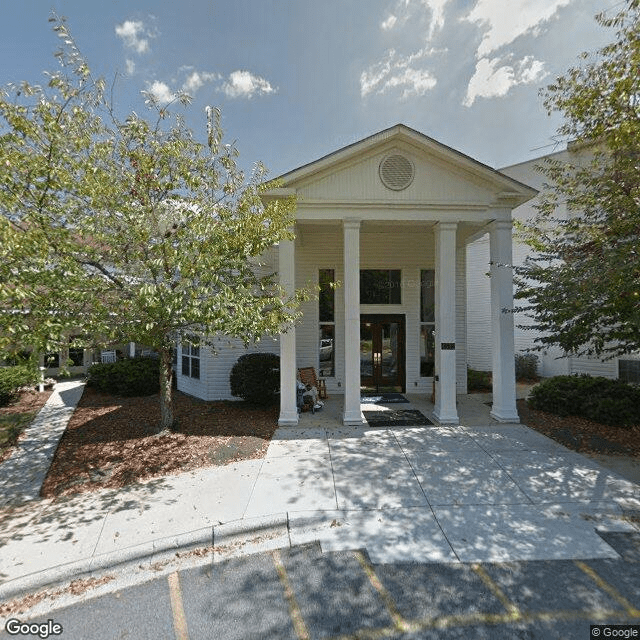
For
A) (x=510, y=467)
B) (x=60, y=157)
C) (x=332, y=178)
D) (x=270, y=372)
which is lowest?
(x=510, y=467)

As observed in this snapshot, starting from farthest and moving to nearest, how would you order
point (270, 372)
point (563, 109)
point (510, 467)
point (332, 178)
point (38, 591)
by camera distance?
point (270, 372) → point (332, 178) → point (563, 109) → point (510, 467) → point (38, 591)

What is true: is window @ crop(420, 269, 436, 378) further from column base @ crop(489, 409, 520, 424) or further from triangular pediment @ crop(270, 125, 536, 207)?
triangular pediment @ crop(270, 125, 536, 207)

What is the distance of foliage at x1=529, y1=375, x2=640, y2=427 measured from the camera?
25.0 ft

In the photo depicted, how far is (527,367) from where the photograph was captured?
15.0 m

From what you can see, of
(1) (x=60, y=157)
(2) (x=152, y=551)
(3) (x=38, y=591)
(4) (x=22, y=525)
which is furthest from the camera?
(1) (x=60, y=157)

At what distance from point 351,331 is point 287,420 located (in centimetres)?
257

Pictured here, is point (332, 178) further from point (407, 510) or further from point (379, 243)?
point (407, 510)

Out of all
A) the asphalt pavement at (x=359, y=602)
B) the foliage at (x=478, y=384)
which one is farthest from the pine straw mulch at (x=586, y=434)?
the foliage at (x=478, y=384)

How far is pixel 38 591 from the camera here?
343 cm

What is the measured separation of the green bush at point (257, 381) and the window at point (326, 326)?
8.36 ft

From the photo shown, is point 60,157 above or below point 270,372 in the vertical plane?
above

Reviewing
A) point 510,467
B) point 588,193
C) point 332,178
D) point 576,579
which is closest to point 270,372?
point 332,178

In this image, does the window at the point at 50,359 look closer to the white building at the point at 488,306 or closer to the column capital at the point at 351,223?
the column capital at the point at 351,223

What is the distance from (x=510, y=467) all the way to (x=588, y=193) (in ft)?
19.5
